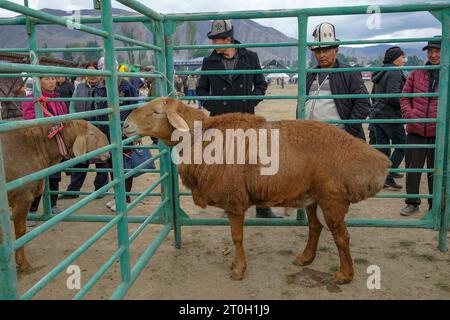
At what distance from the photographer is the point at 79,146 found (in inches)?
141

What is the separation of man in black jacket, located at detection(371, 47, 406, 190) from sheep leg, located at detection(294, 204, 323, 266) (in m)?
3.20

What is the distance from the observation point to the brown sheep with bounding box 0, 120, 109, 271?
11.5ft

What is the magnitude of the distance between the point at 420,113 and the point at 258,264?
2.75 m

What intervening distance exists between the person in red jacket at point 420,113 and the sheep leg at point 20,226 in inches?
176

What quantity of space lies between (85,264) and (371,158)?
116 inches

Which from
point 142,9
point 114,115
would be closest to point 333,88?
point 142,9

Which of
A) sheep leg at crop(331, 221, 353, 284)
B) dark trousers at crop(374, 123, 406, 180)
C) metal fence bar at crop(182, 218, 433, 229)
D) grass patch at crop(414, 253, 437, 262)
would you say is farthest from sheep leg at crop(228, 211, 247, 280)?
dark trousers at crop(374, 123, 406, 180)

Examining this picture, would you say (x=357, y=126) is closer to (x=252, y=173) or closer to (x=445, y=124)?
(x=445, y=124)

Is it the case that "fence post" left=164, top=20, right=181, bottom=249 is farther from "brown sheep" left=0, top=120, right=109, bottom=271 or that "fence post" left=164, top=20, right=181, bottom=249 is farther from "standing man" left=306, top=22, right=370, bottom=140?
"standing man" left=306, top=22, right=370, bottom=140

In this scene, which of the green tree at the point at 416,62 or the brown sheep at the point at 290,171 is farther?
the green tree at the point at 416,62

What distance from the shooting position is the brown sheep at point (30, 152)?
3.51 meters

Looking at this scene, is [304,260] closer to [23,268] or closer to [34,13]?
[23,268]

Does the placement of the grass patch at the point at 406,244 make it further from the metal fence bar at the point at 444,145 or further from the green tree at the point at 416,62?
the green tree at the point at 416,62

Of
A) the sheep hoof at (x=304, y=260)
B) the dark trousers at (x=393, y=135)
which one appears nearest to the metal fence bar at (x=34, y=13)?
the sheep hoof at (x=304, y=260)
